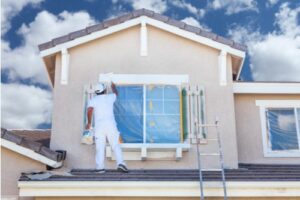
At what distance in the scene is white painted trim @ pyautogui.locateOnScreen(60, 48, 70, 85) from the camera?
33.7ft

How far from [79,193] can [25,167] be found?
5.14ft

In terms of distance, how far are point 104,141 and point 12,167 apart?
190 centimetres

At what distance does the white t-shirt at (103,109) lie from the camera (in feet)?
30.2

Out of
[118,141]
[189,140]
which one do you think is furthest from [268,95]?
[118,141]

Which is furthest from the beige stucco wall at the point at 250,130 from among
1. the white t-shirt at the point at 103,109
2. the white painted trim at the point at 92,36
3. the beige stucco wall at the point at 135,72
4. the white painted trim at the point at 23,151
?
the white painted trim at the point at 23,151

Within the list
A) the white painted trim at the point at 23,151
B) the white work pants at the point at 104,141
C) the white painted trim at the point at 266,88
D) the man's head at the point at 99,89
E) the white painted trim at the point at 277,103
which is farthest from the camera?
the white painted trim at the point at 277,103

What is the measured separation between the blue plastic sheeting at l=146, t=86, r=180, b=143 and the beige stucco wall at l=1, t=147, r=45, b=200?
2593mm

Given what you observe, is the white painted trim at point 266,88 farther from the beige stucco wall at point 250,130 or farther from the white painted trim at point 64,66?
the white painted trim at point 64,66

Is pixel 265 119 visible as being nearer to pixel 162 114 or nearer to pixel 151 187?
pixel 162 114

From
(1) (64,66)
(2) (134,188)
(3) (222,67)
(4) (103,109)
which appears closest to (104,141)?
(4) (103,109)

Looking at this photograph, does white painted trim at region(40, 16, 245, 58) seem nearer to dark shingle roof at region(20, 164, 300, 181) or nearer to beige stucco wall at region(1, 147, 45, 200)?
beige stucco wall at region(1, 147, 45, 200)

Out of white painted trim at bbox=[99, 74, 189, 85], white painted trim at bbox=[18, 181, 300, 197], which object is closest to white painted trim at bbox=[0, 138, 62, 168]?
white painted trim at bbox=[18, 181, 300, 197]

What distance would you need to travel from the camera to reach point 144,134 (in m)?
9.91

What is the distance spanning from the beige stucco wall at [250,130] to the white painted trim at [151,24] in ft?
3.89
